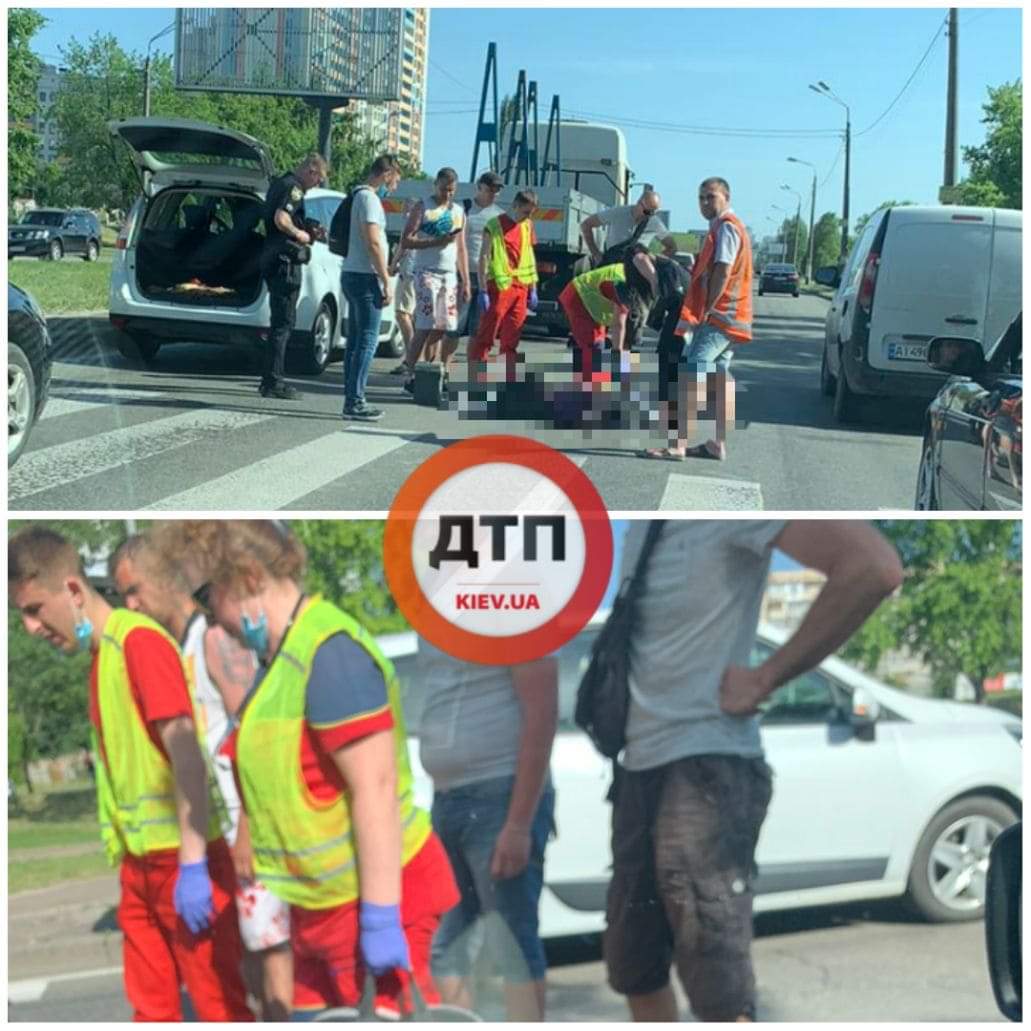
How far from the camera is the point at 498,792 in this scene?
284 cm

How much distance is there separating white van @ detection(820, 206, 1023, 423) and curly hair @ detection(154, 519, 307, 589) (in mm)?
5486

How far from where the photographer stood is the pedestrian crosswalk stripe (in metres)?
4.87

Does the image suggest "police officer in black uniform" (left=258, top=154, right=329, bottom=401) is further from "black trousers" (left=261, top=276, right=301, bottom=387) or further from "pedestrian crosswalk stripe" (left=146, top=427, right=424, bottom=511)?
"pedestrian crosswalk stripe" (left=146, top=427, right=424, bottom=511)

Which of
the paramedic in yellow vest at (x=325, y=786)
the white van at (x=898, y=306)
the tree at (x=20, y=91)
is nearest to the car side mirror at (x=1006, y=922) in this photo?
the paramedic in yellow vest at (x=325, y=786)

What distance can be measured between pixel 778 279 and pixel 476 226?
157cm

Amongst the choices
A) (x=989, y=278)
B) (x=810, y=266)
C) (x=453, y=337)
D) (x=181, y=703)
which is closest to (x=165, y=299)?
(x=453, y=337)

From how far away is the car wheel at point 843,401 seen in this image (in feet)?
28.5

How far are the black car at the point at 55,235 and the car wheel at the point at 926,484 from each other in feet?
8.65

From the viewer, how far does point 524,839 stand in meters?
2.83

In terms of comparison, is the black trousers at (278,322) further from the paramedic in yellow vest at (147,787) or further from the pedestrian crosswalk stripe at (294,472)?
the paramedic in yellow vest at (147,787)

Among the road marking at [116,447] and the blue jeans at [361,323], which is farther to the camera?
the blue jeans at [361,323]

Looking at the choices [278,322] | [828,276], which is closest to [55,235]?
[278,322]

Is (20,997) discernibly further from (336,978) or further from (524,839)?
(524,839)

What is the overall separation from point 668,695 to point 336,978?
2.46 feet
